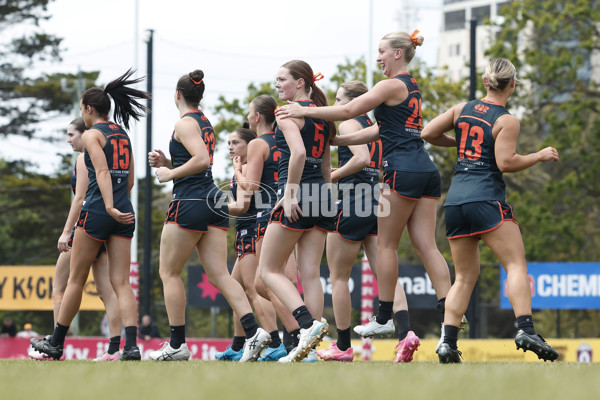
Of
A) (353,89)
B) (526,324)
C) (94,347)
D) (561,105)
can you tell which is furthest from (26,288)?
(526,324)

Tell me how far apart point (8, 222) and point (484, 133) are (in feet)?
153

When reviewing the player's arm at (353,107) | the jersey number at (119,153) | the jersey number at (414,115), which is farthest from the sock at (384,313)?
the jersey number at (119,153)

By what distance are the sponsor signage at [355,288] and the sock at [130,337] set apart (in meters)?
14.0

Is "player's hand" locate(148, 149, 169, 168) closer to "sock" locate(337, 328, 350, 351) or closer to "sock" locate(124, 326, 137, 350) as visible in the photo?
"sock" locate(124, 326, 137, 350)

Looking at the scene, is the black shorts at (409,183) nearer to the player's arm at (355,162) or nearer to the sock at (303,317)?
the player's arm at (355,162)

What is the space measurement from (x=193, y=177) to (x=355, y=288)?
615 inches

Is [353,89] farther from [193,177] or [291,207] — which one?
[291,207]

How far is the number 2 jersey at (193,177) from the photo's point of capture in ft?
26.6

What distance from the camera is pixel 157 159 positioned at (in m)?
8.45

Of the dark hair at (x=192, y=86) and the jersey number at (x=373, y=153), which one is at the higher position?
the dark hair at (x=192, y=86)

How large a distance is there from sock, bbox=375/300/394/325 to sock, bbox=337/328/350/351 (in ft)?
2.50

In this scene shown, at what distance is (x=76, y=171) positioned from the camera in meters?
9.00

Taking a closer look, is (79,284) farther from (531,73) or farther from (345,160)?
(531,73)

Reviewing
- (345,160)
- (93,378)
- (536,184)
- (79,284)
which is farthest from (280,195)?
(536,184)
